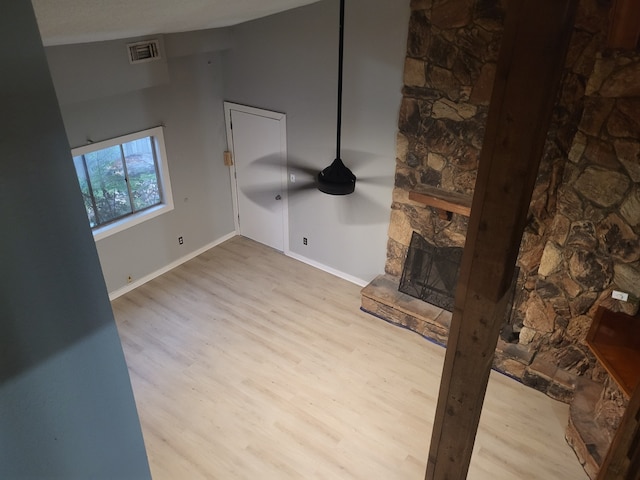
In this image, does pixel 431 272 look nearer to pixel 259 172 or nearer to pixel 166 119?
pixel 259 172

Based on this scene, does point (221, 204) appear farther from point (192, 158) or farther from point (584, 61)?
point (584, 61)

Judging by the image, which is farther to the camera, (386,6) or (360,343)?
(360,343)

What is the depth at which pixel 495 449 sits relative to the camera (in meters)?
3.73

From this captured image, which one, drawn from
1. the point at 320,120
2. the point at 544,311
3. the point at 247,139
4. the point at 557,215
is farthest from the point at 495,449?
the point at 247,139

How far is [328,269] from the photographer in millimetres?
5828

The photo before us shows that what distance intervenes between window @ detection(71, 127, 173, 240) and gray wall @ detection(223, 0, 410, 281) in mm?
1209

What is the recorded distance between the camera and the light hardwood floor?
144 inches

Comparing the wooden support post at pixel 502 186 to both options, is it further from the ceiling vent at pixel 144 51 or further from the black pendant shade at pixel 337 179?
the ceiling vent at pixel 144 51

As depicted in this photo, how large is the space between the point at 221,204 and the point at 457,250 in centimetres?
314

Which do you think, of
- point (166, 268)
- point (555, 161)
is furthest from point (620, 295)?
point (166, 268)

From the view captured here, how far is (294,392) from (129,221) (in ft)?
8.60

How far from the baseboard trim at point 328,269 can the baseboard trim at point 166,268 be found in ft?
3.11

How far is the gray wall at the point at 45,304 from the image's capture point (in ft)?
3.18

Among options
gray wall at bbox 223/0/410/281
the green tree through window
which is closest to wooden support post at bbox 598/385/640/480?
gray wall at bbox 223/0/410/281
